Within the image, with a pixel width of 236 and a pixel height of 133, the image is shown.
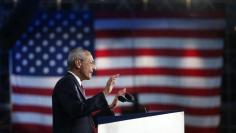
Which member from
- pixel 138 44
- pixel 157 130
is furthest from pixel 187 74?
pixel 157 130

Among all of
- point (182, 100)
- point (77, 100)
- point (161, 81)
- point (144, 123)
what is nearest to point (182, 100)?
point (182, 100)

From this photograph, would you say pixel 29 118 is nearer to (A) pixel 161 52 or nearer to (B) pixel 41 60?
(B) pixel 41 60

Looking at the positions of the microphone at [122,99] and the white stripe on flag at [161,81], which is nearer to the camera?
the microphone at [122,99]

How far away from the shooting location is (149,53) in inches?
169

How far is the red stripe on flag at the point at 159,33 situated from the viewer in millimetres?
4258

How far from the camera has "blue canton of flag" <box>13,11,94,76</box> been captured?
4.33 m

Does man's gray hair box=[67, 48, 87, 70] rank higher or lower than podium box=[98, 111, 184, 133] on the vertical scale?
higher

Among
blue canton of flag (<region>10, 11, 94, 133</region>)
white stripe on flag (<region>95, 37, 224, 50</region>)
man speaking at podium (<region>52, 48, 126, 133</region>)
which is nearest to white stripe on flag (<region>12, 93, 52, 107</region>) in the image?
blue canton of flag (<region>10, 11, 94, 133</region>)

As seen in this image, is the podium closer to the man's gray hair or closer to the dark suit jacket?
the dark suit jacket

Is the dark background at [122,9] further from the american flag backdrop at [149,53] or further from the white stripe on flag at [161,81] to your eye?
the white stripe on flag at [161,81]

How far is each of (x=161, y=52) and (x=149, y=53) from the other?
12 centimetres

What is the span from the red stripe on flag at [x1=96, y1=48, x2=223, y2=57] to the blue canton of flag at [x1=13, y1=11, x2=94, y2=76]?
161 millimetres

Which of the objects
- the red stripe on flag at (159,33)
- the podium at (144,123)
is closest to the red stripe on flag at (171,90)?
the red stripe on flag at (159,33)

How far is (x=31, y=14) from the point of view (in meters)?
4.16
